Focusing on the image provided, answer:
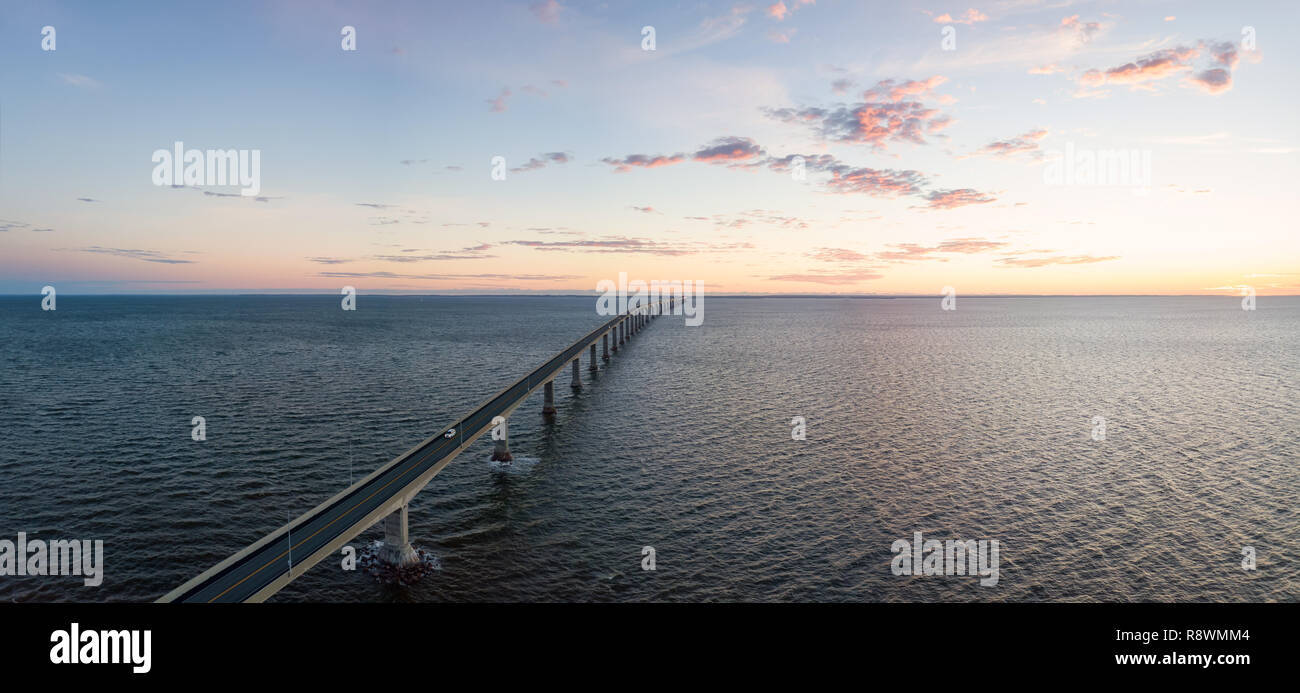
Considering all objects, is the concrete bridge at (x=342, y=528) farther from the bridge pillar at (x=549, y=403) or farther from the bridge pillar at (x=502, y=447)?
the bridge pillar at (x=549, y=403)

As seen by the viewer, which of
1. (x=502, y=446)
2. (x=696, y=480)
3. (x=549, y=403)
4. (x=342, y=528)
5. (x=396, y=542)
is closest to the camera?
(x=342, y=528)

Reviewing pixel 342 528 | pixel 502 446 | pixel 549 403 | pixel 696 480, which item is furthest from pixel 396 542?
pixel 549 403

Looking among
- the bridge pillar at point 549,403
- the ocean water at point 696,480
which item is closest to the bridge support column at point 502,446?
the ocean water at point 696,480

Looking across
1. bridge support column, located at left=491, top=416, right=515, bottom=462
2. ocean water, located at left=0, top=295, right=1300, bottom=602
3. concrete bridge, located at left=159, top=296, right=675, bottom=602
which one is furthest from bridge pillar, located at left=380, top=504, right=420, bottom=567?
bridge support column, located at left=491, top=416, right=515, bottom=462

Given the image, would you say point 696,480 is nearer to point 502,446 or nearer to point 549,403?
point 502,446

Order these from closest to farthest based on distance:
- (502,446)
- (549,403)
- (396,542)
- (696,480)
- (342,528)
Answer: (342,528)
(396,542)
(696,480)
(502,446)
(549,403)
